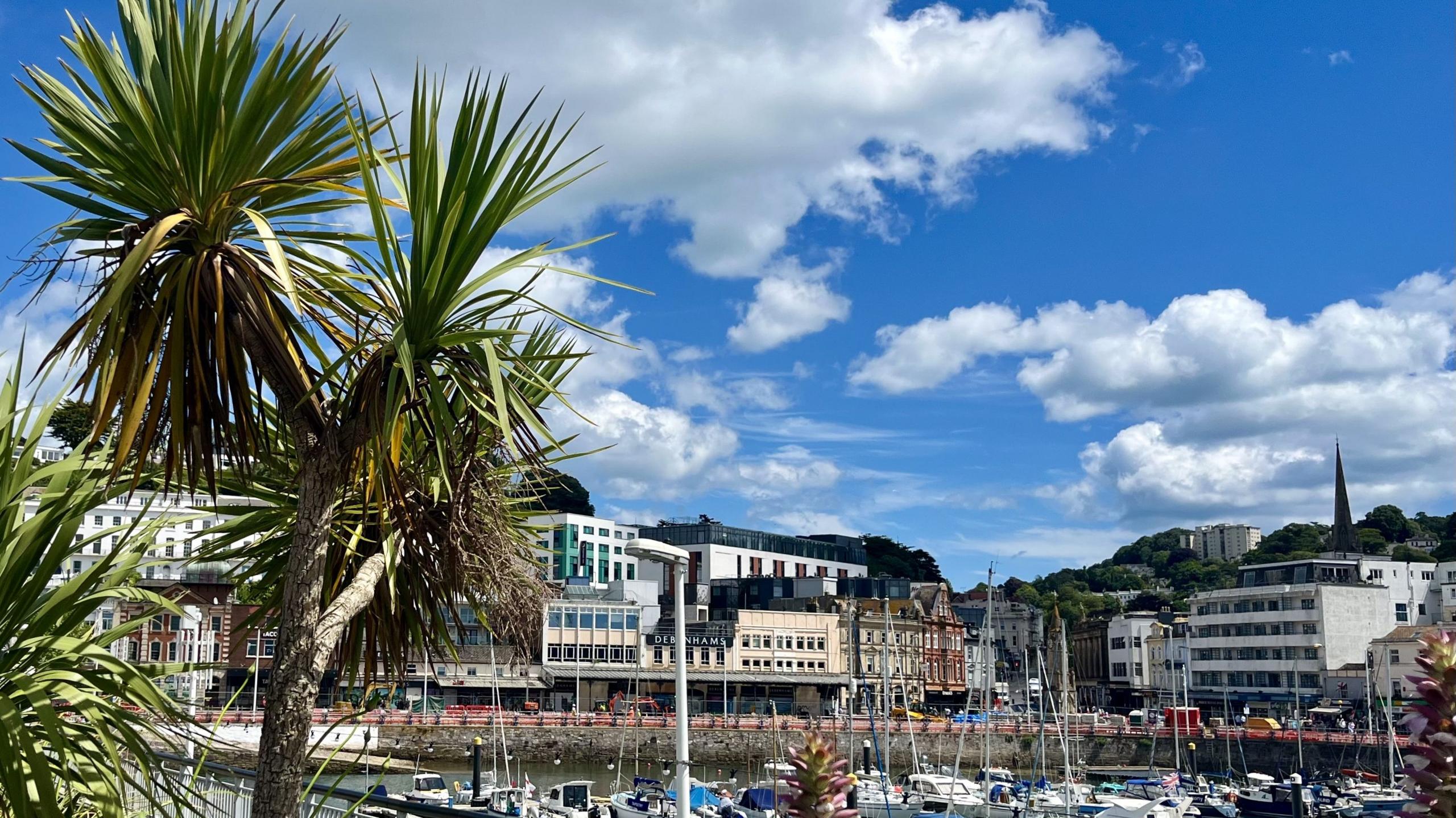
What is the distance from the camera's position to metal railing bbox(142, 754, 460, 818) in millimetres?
5000

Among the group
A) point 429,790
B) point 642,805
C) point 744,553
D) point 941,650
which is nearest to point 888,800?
point 642,805

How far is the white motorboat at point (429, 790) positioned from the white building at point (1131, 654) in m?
86.8

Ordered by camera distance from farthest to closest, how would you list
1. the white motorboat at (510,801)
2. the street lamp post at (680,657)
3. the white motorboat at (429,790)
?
1. the white motorboat at (429,790)
2. the white motorboat at (510,801)
3. the street lamp post at (680,657)

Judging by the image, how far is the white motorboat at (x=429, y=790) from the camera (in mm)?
39719

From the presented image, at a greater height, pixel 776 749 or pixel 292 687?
pixel 292 687

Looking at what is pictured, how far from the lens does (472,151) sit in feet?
15.2

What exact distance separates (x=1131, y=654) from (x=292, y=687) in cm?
12643

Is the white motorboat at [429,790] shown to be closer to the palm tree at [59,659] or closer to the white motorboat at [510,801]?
the white motorboat at [510,801]

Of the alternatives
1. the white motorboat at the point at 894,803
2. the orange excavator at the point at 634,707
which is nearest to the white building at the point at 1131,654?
the orange excavator at the point at 634,707

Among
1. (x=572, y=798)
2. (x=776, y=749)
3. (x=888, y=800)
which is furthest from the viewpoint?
(x=776, y=749)

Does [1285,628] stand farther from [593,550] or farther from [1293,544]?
[1293,544]

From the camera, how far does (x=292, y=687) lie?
4.32m

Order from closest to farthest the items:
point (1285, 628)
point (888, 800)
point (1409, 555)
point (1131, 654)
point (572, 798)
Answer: point (888, 800) → point (572, 798) → point (1285, 628) → point (1131, 654) → point (1409, 555)

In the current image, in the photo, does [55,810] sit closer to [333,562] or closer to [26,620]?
[26,620]
